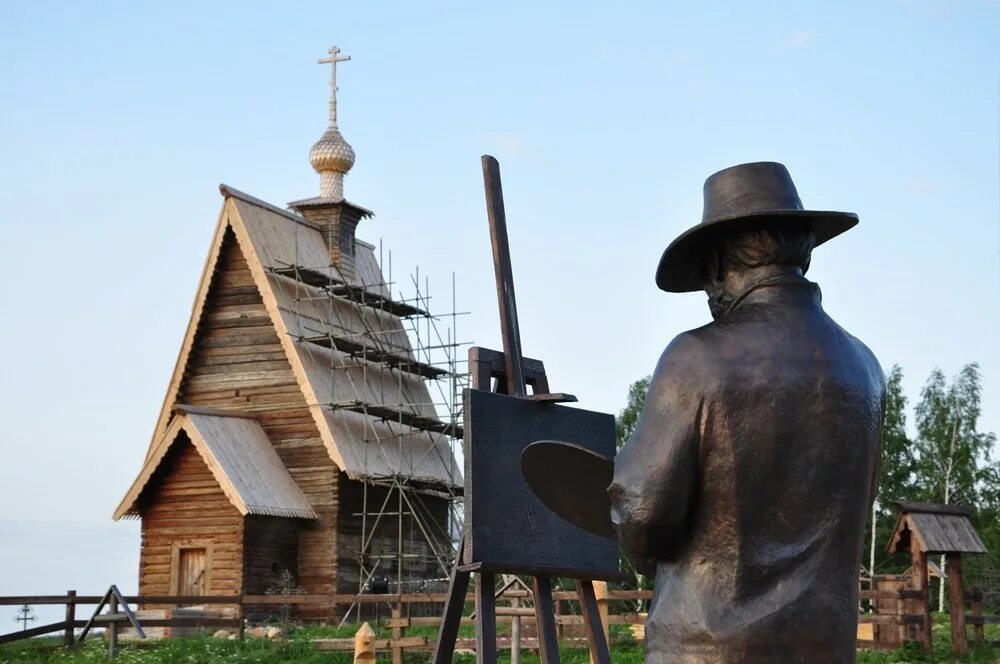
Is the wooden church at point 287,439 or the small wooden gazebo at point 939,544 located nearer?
the small wooden gazebo at point 939,544

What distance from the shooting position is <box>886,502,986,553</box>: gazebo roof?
17.5m

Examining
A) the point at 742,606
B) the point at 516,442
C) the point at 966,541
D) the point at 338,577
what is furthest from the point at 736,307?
the point at 338,577

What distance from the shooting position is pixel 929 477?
3981cm

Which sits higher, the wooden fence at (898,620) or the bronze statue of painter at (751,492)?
the bronze statue of painter at (751,492)

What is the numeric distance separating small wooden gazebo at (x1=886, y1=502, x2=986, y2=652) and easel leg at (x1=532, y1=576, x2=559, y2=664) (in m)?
11.0

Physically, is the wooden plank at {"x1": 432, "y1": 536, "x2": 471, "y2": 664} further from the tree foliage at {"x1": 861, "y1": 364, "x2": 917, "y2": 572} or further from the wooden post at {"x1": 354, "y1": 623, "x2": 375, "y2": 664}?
the tree foliage at {"x1": 861, "y1": 364, "x2": 917, "y2": 572}

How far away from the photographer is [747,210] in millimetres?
3863

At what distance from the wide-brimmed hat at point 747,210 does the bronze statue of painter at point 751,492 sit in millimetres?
285

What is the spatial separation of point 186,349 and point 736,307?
90.1 feet

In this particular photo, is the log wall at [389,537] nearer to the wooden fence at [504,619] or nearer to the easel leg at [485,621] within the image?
the wooden fence at [504,619]

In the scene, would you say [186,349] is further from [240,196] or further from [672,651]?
[672,651]

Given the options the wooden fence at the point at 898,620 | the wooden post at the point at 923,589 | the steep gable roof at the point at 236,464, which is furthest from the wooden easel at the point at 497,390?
the steep gable roof at the point at 236,464

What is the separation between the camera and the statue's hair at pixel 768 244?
393 cm

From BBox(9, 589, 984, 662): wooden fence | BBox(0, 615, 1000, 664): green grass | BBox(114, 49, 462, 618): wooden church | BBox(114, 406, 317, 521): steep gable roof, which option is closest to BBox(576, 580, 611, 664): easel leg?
BBox(9, 589, 984, 662): wooden fence
